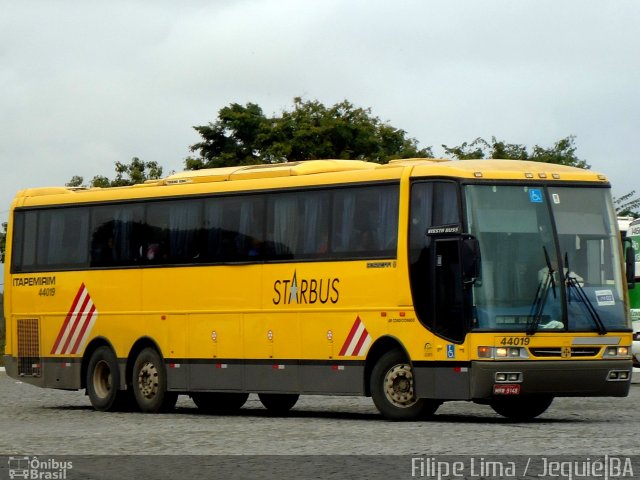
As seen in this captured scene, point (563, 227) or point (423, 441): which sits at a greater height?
point (563, 227)

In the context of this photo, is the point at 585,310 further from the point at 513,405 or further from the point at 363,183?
the point at 363,183

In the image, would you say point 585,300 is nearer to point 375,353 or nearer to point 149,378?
point 375,353

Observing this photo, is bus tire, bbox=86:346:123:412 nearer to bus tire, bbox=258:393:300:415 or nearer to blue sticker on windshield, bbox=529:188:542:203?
bus tire, bbox=258:393:300:415

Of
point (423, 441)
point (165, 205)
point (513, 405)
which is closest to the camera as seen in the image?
point (423, 441)

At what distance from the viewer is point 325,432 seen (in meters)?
19.0

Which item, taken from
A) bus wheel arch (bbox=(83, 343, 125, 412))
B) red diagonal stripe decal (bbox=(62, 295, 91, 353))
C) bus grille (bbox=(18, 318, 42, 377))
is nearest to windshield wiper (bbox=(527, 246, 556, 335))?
bus wheel arch (bbox=(83, 343, 125, 412))

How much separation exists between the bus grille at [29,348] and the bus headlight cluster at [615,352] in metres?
11.0

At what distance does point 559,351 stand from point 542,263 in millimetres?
1147

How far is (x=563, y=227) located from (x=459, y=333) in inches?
78.6

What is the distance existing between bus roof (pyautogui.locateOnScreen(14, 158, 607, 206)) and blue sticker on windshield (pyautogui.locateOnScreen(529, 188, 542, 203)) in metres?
0.18

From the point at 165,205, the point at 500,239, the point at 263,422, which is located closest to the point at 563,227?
the point at 500,239

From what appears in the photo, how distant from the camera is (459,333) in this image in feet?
68.4

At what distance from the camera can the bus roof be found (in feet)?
70.6

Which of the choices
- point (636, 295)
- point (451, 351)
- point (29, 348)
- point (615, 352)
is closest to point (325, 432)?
point (451, 351)
